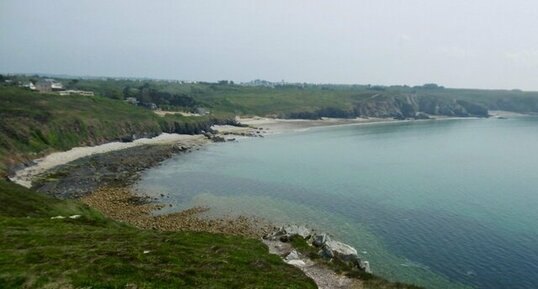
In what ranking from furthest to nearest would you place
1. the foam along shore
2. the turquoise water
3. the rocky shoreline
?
the foam along shore, the turquoise water, the rocky shoreline

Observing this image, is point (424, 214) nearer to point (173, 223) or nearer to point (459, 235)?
point (459, 235)

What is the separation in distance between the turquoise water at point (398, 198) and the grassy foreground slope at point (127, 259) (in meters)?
21.6

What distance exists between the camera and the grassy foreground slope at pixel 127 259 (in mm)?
31156

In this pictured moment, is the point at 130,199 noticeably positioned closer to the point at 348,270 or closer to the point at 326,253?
the point at 326,253

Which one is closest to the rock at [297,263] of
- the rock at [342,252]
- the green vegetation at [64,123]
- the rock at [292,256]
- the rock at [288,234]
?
A: the rock at [292,256]

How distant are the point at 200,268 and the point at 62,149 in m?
104

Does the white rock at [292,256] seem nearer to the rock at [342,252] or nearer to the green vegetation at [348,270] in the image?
the green vegetation at [348,270]

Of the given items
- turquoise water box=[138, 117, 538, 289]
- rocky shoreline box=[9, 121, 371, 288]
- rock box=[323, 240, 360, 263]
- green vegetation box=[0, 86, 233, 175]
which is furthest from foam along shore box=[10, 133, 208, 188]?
rock box=[323, 240, 360, 263]

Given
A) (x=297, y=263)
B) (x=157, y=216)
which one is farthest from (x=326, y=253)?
(x=157, y=216)

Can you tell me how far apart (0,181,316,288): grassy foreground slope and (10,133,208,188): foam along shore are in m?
49.4

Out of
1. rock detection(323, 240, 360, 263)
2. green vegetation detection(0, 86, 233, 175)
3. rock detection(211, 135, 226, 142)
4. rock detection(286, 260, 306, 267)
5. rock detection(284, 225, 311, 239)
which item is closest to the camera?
rock detection(286, 260, 306, 267)

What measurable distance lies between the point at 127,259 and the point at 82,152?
3947 inches

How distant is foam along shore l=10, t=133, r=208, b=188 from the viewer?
96.2m

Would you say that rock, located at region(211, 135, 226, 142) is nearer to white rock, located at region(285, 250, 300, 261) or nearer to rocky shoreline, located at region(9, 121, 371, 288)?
rocky shoreline, located at region(9, 121, 371, 288)
